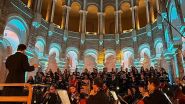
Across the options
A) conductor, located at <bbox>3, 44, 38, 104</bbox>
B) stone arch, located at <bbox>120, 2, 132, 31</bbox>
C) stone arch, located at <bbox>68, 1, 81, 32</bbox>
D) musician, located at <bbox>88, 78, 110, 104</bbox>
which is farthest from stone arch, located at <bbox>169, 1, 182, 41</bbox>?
conductor, located at <bbox>3, 44, 38, 104</bbox>

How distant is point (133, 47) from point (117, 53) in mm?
1896

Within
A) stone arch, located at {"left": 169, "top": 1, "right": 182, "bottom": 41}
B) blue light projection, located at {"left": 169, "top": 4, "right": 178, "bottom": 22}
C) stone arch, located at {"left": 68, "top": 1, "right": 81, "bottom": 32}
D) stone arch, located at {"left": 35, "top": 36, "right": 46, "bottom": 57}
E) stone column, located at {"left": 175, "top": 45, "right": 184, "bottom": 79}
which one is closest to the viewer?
stone column, located at {"left": 175, "top": 45, "right": 184, "bottom": 79}

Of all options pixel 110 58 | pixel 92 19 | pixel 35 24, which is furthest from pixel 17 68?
pixel 92 19

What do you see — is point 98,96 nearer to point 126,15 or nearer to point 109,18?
point 126,15

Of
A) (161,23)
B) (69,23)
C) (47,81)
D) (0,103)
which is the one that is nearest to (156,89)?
(0,103)

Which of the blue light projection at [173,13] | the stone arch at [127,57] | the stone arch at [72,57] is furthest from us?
the stone arch at [127,57]

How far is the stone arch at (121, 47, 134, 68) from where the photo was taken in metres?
24.3

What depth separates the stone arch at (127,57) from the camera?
79.7ft

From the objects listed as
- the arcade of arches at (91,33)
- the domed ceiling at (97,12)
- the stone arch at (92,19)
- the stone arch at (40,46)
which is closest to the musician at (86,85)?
the arcade of arches at (91,33)

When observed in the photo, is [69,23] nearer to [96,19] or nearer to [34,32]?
[96,19]

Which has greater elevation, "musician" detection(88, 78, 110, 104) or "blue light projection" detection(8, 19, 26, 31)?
"blue light projection" detection(8, 19, 26, 31)

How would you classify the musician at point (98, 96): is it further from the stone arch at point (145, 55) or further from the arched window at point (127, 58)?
the arched window at point (127, 58)

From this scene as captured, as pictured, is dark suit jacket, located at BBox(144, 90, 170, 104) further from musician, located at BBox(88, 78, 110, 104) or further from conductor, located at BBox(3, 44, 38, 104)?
conductor, located at BBox(3, 44, 38, 104)

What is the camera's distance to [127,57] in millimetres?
24859
